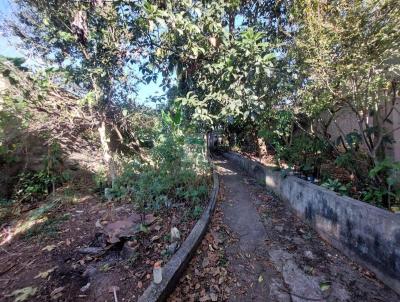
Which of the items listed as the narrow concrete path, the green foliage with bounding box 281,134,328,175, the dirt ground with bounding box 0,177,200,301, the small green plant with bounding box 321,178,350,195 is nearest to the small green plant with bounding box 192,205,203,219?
the dirt ground with bounding box 0,177,200,301

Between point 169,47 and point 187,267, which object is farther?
point 169,47

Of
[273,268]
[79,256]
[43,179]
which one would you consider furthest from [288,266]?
[43,179]

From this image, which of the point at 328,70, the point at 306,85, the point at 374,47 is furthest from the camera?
the point at 306,85

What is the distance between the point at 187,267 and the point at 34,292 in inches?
78.7

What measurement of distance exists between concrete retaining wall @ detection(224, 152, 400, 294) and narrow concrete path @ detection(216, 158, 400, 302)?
0.52ft

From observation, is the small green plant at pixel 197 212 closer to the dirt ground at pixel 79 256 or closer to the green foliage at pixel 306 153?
the dirt ground at pixel 79 256

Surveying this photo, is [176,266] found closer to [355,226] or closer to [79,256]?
[79,256]

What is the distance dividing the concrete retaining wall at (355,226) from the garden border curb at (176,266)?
2157 mm

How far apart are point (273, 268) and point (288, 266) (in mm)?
233

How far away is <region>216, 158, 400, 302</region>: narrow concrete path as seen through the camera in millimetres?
2924

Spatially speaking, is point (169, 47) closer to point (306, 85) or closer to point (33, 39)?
point (306, 85)

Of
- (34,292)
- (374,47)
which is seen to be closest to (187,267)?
(34,292)

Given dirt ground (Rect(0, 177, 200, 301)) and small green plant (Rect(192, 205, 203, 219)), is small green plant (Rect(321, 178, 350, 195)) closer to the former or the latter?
small green plant (Rect(192, 205, 203, 219))

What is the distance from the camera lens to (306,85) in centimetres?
521
